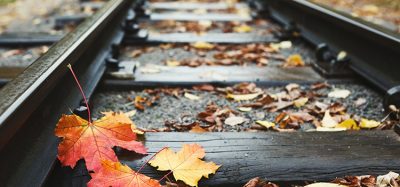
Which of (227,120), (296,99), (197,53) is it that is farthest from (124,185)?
(197,53)

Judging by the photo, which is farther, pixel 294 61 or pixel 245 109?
pixel 294 61

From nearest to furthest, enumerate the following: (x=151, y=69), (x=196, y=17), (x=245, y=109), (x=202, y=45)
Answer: (x=245, y=109) < (x=151, y=69) < (x=202, y=45) < (x=196, y=17)

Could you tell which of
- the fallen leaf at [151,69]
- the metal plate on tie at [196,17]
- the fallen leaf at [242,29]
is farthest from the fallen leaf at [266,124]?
the metal plate on tie at [196,17]

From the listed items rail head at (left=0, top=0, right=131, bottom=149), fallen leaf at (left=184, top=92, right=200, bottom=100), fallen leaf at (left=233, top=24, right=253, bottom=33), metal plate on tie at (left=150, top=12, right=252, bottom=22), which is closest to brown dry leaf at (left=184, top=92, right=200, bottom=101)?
fallen leaf at (left=184, top=92, right=200, bottom=100)

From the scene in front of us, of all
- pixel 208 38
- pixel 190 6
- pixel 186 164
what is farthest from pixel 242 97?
pixel 190 6

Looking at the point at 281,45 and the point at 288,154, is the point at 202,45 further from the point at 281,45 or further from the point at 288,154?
the point at 288,154

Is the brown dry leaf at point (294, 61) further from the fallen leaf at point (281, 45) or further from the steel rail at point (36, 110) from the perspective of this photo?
the steel rail at point (36, 110)
